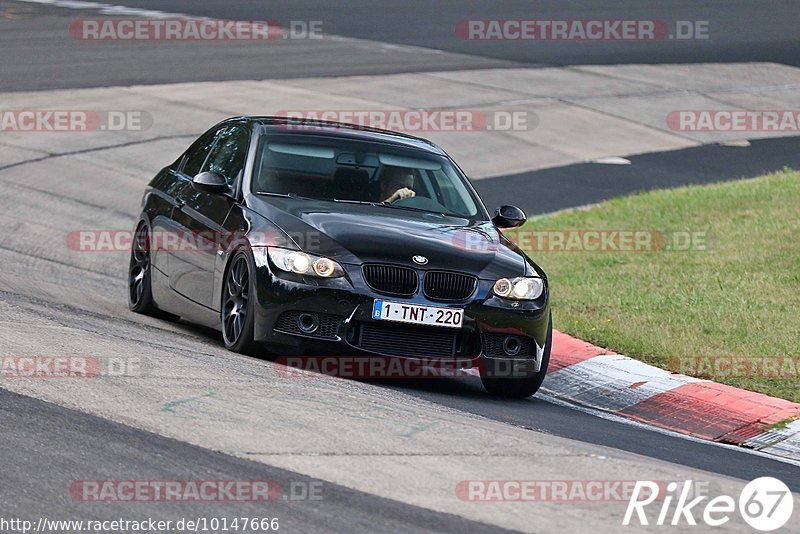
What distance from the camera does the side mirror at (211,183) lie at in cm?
991

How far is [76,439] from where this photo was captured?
654 cm

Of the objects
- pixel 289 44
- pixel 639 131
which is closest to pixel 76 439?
pixel 639 131

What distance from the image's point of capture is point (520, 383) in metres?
9.48

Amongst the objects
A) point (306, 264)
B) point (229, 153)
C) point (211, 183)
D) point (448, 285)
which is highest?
point (229, 153)

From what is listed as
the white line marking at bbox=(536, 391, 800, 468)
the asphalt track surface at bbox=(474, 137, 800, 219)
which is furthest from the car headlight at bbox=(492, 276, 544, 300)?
the asphalt track surface at bbox=(474, 137, 800, 219)

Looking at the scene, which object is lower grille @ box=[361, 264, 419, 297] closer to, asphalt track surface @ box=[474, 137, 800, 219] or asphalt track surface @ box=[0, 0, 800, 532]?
asphalt track surface @ box=[0, 0, 800, 532]

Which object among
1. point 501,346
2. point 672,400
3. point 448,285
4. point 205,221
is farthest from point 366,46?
point 448,285

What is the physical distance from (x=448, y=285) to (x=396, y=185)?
145 centimetres

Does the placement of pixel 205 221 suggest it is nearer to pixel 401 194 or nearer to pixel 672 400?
pixel 401 194

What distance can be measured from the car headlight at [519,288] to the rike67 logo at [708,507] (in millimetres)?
2787

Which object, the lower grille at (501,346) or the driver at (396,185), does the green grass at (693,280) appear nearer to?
the lower grille at (501,346)

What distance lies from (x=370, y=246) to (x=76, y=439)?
113 inches

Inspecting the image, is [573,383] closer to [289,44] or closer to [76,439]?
[76,439]

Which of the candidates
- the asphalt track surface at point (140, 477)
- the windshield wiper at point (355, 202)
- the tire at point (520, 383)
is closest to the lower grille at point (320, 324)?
the tire at point (520, 383)
